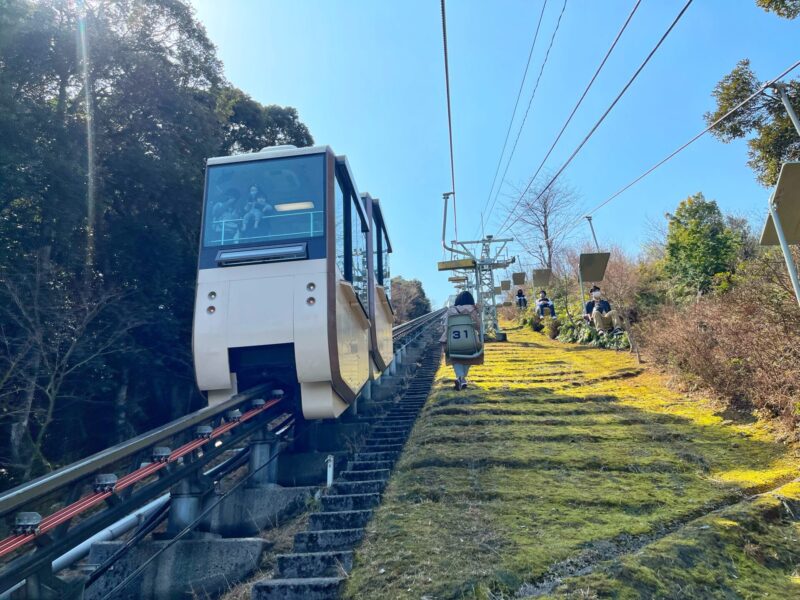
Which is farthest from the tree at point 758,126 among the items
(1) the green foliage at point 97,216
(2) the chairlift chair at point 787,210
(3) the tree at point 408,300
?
(3) the tree at point 408,300

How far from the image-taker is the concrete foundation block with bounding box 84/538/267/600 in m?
4.07

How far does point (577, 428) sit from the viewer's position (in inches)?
228

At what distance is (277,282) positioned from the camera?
4.85m

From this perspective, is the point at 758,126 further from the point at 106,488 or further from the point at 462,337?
the point at 106,488

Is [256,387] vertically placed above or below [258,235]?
below

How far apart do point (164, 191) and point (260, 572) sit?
36.2ft

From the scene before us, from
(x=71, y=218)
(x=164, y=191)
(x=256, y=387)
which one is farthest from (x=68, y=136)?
(x=256, y=387)

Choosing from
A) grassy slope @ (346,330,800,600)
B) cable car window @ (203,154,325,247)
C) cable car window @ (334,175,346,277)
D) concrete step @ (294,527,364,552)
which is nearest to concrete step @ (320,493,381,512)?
grassy slope @ (346,330,800,600)

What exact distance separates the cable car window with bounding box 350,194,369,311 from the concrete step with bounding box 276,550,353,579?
3472 mm

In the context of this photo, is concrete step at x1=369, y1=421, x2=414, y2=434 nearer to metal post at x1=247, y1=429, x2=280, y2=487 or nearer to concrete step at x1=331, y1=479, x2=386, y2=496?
metal post at x1=247, y1=429, x2=280, y2=487

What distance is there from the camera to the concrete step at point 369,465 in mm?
4914

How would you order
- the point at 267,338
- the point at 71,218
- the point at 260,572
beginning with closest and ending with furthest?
1. the point at 260,572
2. the point at 267,338
3. the point at 71,218

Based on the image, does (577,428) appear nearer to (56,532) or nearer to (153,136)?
(56,532)

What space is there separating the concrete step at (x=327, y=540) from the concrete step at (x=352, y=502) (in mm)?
532
